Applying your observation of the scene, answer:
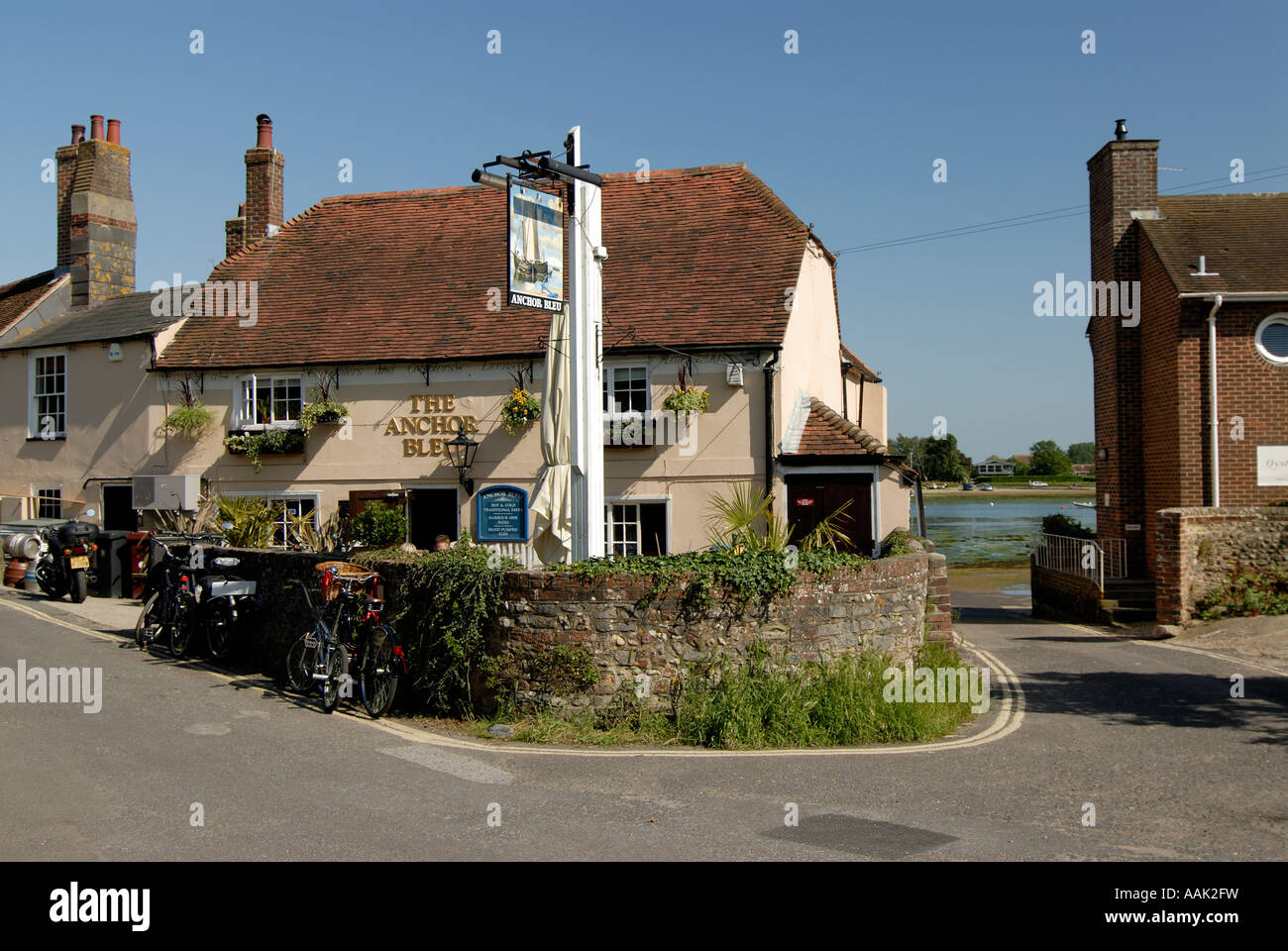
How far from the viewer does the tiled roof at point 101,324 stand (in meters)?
22.6

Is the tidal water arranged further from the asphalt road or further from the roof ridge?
the asphalt road

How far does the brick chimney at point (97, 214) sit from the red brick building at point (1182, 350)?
2308 centimetres

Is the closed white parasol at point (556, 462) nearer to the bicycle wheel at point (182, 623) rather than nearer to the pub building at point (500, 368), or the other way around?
the bicycle wheel at point (182, 623)

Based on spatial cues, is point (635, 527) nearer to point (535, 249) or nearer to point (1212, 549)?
point (535, 249)

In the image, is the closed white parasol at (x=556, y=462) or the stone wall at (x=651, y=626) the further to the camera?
the closed white parasol at (x=556, y=462)

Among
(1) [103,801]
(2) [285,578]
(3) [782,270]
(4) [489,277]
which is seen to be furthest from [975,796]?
(4) [489,277]

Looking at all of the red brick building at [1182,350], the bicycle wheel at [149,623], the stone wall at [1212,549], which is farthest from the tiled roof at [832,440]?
A: the bicycle wheel at [149,623]

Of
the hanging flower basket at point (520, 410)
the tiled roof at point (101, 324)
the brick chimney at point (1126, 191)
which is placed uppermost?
the brick chimney at point (1126, 191)

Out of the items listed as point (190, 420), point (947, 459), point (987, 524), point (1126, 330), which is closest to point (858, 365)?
point (1126, 330)

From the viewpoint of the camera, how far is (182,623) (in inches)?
526

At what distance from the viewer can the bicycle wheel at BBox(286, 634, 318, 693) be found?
11242 mm

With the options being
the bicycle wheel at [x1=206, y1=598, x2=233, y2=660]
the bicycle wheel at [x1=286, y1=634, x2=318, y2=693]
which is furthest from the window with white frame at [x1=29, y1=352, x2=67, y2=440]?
the bicycle wheel at [x1=286, y1=634, x2=318, y2=693]

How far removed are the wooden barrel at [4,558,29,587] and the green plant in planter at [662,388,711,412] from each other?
510 inches
